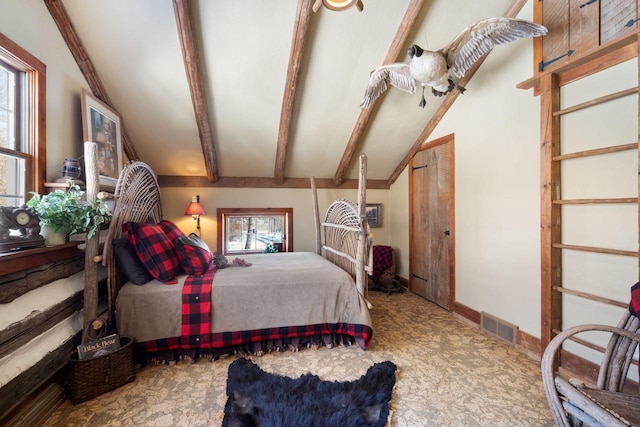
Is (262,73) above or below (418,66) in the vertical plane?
above

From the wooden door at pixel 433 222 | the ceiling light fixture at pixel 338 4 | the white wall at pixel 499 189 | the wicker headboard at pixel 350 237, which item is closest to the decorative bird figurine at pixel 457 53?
the white wall at pixel 499 189

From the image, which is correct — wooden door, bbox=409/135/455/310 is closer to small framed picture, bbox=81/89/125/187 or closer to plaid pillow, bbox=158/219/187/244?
plaid pillow, bbox=158/219/187/244

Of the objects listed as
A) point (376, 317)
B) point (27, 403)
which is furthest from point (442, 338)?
point (27, 403)

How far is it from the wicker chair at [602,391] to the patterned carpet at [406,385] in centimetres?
54

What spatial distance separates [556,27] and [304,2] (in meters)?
1.99

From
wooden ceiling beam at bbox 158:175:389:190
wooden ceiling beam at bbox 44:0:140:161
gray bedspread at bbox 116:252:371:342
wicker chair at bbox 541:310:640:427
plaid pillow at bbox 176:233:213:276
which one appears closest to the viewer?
wicker chair at bbox 541:310:640:427

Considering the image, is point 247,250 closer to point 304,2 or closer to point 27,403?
point 27,403

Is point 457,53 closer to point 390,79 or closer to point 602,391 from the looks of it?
point 390,79

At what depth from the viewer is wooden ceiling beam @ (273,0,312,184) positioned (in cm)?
240

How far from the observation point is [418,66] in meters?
2.24

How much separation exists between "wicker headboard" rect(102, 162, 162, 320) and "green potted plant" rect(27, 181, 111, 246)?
27cm

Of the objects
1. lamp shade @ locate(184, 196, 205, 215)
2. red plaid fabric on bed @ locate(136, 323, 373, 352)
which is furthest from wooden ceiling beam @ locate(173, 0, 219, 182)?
red plaid fabric on bed @ locate(136, 323, 373, 352)

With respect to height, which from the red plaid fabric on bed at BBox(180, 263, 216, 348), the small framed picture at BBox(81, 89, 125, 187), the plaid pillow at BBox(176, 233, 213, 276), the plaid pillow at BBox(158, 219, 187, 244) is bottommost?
the red plaid fabric on bed at BBox(180, 263, 216, 348)

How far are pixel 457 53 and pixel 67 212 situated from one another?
10.2ft
